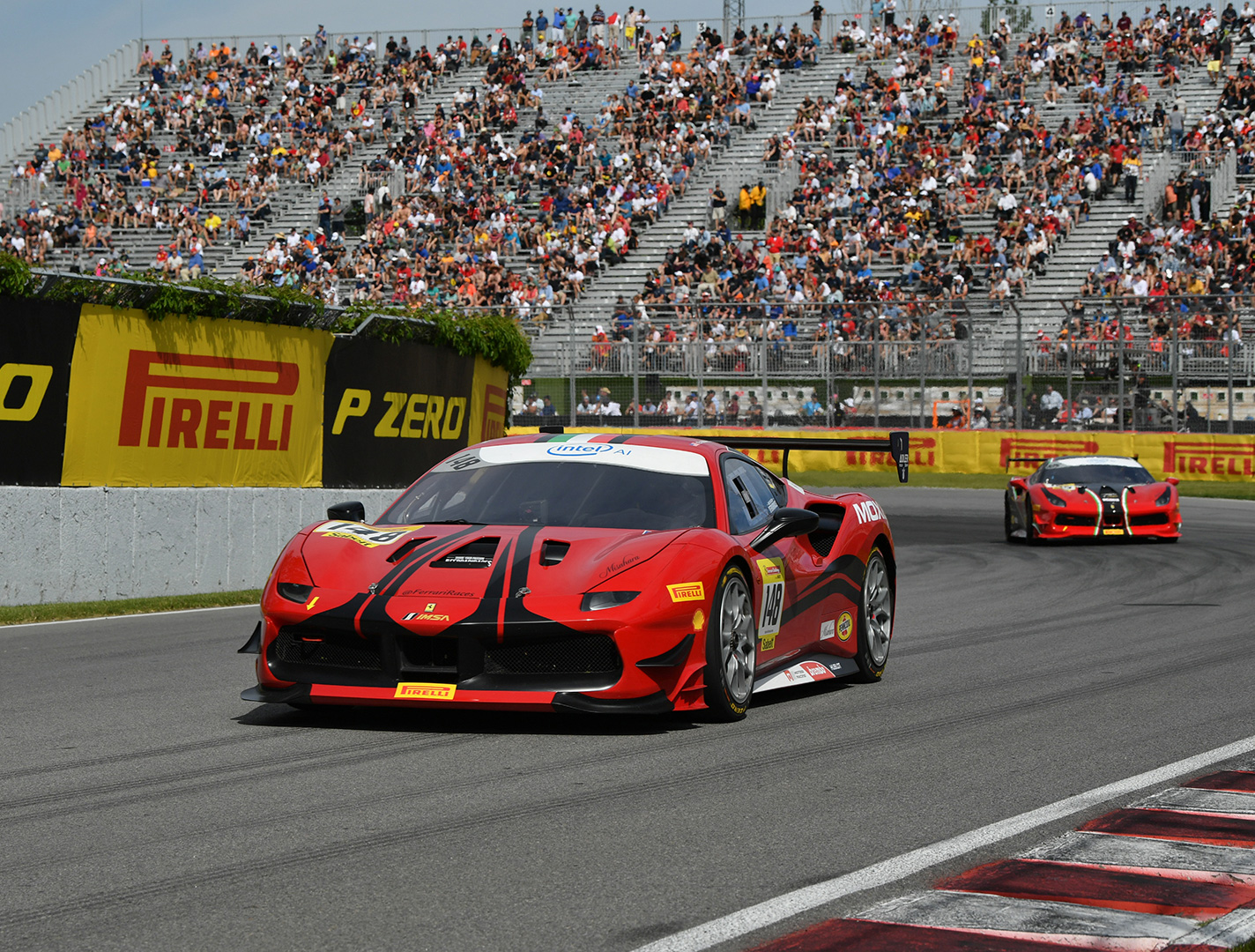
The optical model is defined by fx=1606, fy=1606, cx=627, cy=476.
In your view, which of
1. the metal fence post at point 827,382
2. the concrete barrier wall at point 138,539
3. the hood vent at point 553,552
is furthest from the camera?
the metal fence post at point 827,382

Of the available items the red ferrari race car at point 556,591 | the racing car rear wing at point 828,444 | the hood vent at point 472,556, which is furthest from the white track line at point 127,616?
the hood vent at point 472,556

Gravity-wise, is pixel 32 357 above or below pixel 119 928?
above

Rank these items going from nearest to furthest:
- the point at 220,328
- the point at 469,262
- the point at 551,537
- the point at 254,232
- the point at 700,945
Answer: the point at 700,945 → the point at 551,537 → the point at 220,328 → the point at 469,262 → the point at 254,232

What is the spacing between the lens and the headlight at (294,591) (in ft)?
21.4

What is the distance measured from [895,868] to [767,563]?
3.12m

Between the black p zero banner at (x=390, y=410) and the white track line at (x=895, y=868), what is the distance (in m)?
10.1

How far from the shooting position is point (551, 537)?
6.72 m

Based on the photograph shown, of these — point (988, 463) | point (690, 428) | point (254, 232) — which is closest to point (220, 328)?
point (690, 428)

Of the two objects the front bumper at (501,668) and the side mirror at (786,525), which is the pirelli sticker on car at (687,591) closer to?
the front bumper at (501,668)

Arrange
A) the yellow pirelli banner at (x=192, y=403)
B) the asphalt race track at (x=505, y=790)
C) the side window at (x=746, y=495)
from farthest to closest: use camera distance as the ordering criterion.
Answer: the yellow pirelli banner at (x=192, y=403)
the side window at (x=746, y=495)
the asphalt race track at (x=505, y=790)

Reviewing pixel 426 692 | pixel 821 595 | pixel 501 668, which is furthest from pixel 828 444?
pixel 426 692

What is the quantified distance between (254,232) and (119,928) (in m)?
38.8

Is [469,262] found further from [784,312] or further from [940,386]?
[940,386]

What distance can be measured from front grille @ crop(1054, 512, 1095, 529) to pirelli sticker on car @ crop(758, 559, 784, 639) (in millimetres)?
12409
